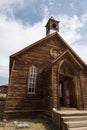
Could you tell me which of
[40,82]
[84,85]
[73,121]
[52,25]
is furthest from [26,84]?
[52,25]

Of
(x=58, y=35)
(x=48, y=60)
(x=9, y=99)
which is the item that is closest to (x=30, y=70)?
(x=48, y=60)

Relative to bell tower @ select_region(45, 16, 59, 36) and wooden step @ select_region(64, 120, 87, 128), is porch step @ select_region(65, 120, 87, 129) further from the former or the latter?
bell tower @ select_region(45, 16, 59, 36)

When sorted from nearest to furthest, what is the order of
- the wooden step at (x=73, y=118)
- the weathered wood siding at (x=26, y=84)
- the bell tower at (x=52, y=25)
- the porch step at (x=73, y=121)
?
the porch step at (x=73, y=121) < the wooden step at (x=73, y=118) < the weathered wood siding at (x=26, y=84) < the bell tower at (x=52, y=25)

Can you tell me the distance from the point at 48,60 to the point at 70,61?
9.40ft

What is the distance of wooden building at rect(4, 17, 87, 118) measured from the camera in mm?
13789

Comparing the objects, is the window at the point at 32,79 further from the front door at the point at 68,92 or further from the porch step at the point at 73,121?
the porch step at the point at 73,121

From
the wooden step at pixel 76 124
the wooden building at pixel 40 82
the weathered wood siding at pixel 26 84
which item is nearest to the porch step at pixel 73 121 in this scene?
the wooden step at pixel 76 124

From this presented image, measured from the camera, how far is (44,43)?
17.8 metres

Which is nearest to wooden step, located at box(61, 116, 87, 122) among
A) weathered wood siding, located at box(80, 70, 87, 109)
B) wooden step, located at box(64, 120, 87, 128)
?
wooden step, located at box(64, 120, 87, 128)

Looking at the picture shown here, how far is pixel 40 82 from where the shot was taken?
51.8 feet

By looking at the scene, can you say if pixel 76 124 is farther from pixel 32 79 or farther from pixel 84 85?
pixel 84 85

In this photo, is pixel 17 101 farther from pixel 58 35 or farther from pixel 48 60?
pixel 58 35

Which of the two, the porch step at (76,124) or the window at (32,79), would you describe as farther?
the window at (32,79)

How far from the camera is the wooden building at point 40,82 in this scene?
45.2ft
